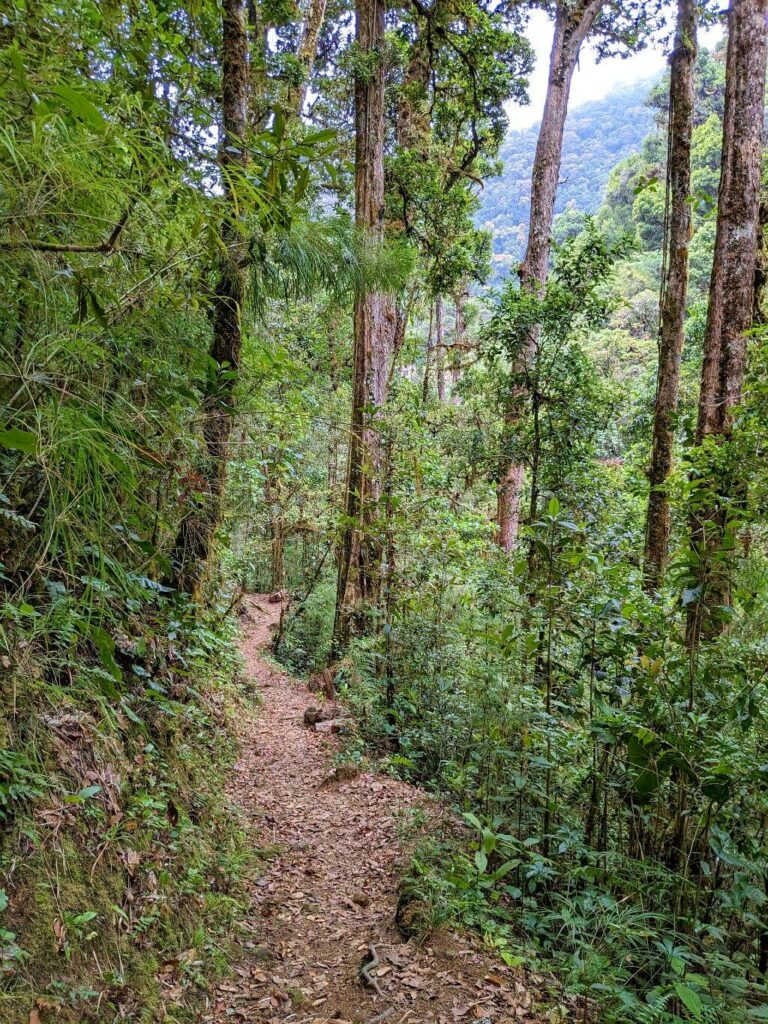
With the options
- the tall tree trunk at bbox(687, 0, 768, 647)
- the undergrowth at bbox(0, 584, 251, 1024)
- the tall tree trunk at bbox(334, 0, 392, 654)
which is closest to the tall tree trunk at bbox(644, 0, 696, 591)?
the tall tree trunk at bbox(687, 0, 768, 647)

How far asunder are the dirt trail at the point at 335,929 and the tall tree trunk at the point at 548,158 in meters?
5.21

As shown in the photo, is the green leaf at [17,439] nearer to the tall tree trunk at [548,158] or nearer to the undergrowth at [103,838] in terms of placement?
the undergrowth at [103,838]

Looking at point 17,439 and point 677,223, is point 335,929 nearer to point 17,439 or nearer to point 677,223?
point 17,439

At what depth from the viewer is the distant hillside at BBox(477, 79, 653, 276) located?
191 feet

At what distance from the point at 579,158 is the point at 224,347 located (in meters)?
88.5

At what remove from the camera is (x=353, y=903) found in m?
3.48

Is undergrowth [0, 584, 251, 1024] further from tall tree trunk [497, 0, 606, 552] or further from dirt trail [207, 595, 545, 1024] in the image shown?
tall tree trunk [497, 0, 606, 552]

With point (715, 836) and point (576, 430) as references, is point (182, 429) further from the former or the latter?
point (576, 430)

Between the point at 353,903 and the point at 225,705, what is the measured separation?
2.51 m

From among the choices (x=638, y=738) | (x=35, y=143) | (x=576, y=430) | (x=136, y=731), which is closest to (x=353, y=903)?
(x=136, y=731)

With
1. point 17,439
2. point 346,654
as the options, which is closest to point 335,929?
point 17,439

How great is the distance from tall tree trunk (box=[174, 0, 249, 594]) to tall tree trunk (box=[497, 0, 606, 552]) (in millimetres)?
5783

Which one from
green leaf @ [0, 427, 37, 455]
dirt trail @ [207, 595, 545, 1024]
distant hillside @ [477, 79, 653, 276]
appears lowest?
dirt trail @ [207, 595, 545, 1024]

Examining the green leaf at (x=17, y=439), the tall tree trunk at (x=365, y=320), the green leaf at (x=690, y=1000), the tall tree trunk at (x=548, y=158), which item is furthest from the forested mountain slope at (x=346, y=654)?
the tall tree trunk at (x=548, y=158)
